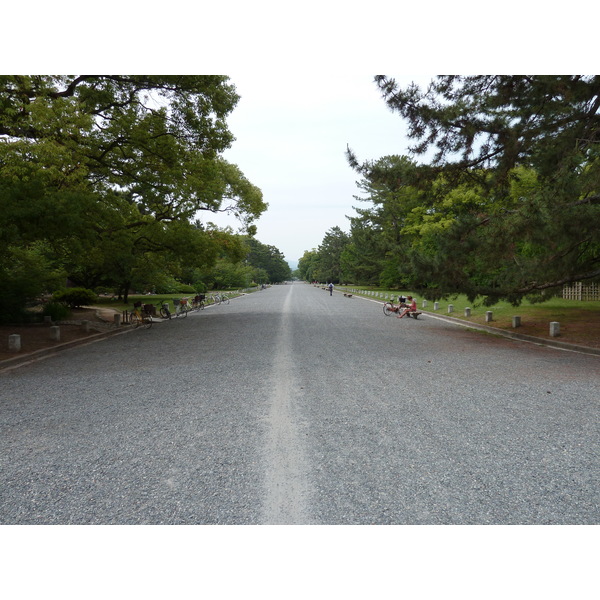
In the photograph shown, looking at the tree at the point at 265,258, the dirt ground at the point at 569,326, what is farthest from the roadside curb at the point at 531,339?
the tree at the point at 265,258

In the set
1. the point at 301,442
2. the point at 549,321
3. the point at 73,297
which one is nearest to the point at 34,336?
the point at 73,297

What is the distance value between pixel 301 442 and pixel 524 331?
35.1 ft

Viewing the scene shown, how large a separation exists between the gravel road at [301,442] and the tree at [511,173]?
357cm

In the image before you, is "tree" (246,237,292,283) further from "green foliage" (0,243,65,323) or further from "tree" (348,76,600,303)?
"tree" (348,76,600,303)

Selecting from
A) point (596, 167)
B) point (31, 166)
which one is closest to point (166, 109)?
point (31, 166)

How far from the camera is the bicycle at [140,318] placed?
15.1m

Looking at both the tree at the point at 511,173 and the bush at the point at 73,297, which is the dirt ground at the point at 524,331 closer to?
the tree at the point at 511,173

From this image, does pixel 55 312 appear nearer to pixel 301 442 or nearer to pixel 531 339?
pixel 301 442

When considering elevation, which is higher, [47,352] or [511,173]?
[511,173]

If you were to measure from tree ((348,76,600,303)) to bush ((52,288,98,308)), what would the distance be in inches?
634

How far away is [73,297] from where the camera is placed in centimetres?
2081

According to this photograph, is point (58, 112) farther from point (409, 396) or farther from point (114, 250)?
point (409, 396)

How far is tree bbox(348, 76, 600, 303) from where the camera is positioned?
29.6ft

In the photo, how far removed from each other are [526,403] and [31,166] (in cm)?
1069
